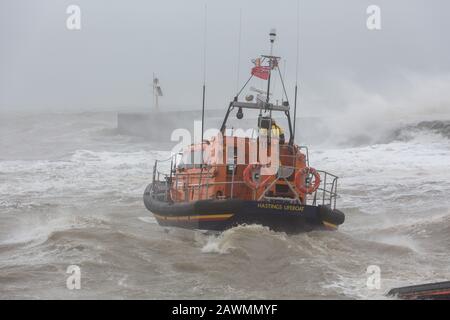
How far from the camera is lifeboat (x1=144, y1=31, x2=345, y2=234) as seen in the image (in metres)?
9.24

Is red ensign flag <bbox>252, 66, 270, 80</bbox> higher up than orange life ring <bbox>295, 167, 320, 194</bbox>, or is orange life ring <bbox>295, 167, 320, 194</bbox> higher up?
red ensign flag <bbox>252, 66, 270, 80</bbox>

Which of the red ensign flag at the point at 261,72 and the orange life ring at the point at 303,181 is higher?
the red ensign flag at the point at 261,72

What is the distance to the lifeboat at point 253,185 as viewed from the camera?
30.3 feet

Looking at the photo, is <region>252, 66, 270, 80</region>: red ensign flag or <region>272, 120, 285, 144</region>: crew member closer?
<region>272, 120, 285, 144</region>: crew member

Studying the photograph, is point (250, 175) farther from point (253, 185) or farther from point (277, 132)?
point (277, 132)

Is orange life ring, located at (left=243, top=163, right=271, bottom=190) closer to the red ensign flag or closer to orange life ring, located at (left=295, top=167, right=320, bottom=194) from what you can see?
orange life ring, located at (left=295, top=167, right=320, bottom=194)

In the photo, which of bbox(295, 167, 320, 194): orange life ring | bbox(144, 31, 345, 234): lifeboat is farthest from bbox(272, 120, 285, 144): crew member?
bbox(295, 167, 320, 194): orange life ring

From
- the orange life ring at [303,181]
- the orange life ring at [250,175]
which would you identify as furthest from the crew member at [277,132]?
the orange life ring at [250,175]

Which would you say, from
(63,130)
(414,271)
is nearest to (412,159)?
(414,271)

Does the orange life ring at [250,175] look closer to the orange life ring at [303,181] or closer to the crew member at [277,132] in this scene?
the orange life ring at [303,181]

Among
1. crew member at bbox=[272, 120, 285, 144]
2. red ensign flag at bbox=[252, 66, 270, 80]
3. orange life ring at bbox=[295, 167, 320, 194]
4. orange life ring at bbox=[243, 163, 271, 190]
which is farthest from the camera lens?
red ensign flag at bbox=[252, 66, 270, 80]

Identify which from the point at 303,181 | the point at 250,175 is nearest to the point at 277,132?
the point at 303,181

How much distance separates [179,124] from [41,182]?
74.1 feet
